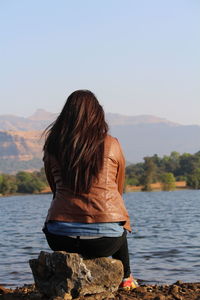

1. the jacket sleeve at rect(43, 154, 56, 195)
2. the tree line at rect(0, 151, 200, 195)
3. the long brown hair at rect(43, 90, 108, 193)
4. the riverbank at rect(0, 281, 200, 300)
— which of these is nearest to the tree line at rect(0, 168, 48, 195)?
the tree line at rect(0, 151, 200, 195)

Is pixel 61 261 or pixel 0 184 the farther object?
pixel 0 184

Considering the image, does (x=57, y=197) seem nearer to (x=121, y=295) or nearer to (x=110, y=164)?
(x=110, y=164)

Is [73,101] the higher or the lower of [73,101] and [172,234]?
the higher

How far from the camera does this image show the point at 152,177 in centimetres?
11769

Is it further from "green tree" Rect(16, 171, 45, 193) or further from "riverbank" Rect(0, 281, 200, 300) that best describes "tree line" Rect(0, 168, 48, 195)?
"riverbank" Rect(0, 281, 200, 300)

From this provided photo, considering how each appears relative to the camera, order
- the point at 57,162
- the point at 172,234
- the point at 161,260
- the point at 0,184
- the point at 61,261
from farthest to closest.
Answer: the point at 0,184
the point at 172,234
the point at 161,260
the point at 57,162
the point at 61,261

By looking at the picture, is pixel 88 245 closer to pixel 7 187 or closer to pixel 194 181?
pixel 194 181

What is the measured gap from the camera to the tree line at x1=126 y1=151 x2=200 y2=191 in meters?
112

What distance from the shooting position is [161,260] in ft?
43.6

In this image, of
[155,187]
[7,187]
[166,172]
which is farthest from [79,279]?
[166,172]

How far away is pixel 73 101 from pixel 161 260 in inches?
331

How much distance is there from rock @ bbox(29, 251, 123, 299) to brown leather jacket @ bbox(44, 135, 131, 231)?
0.39 meters

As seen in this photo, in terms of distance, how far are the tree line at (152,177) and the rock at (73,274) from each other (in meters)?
106

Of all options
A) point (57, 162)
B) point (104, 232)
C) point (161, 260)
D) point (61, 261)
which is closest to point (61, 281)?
point (61, 261)
